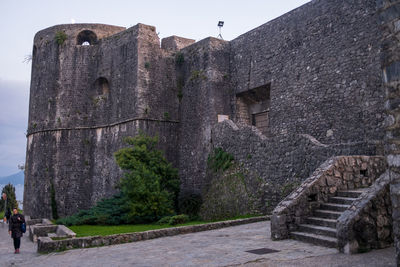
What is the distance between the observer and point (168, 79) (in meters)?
20.3

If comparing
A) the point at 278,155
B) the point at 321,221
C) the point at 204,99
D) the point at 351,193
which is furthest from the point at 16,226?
the point at 204,99

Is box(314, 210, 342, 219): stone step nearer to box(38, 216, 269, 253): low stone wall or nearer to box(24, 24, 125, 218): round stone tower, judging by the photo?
box(38, 216, 269, 253): low stone wall

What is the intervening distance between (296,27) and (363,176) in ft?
27.1

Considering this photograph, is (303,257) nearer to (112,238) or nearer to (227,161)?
(112,238)

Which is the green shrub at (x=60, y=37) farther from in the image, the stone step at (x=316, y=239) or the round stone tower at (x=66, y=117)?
the stone step at (x=316, y=239)

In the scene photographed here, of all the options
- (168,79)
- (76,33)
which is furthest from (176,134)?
(76,33)

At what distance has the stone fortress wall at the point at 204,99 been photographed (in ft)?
42.1

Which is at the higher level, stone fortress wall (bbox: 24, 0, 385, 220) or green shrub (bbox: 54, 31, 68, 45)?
green shrub (bbox: 54, 31, 68, 45)

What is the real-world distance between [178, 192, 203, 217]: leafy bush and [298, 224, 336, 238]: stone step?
9.05 metres

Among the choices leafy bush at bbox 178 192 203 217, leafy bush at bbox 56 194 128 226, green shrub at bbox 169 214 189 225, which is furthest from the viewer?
leafy bush at bbox 178 192 203 217

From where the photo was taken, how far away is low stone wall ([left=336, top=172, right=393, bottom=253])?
6.31 m

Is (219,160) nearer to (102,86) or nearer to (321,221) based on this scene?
(321,221)

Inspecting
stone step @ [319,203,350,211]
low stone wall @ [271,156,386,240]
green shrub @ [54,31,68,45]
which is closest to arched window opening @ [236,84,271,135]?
low stone wall @ [271,156,386,240]

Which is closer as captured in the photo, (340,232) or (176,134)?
(340,232)
